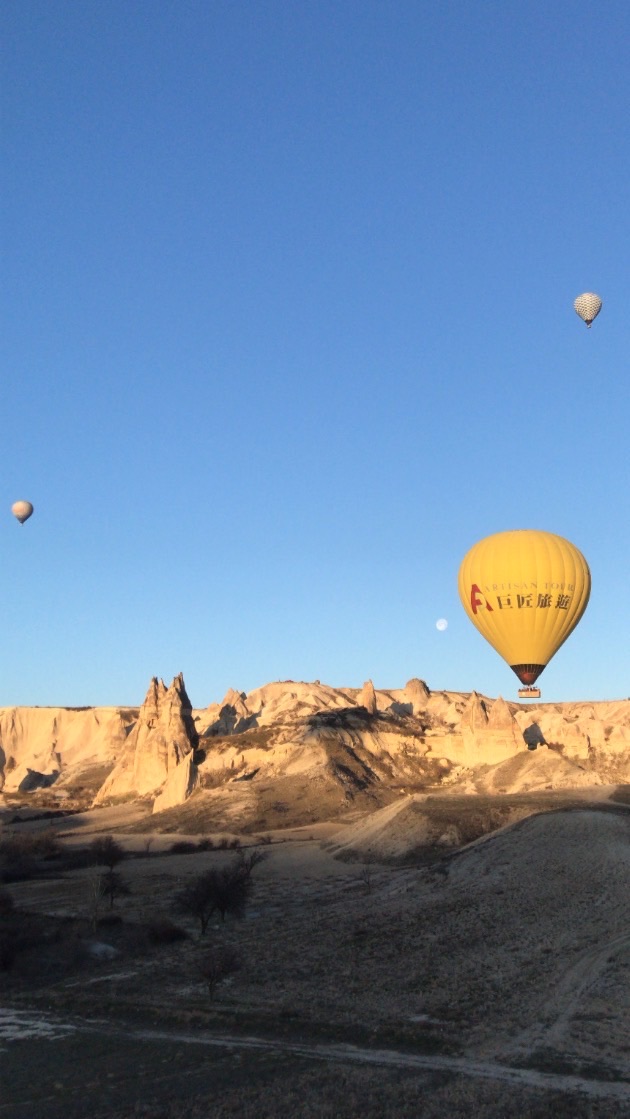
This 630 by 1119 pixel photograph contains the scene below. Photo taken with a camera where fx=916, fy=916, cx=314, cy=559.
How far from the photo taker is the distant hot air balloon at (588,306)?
177 ft

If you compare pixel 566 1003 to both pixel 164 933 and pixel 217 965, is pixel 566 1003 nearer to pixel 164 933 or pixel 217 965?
pixel 217 965

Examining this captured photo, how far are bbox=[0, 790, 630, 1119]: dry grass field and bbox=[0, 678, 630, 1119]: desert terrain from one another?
82 millimetres

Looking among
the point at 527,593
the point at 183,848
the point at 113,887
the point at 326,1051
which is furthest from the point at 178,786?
the point at 326,1051

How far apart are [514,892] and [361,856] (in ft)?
64.0

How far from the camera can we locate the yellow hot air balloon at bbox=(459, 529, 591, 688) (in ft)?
174

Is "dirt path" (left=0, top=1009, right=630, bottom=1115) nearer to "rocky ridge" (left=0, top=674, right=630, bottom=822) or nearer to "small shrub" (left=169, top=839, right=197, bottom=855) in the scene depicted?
"small shrub" (left=169, top=839, right=197, bottom=855)

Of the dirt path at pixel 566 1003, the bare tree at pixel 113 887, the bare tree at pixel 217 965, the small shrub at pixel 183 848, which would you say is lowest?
the dirt path at pixel 566 1003

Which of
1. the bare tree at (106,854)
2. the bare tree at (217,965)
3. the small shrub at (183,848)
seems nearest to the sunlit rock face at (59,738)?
the small shrub at (183,848)

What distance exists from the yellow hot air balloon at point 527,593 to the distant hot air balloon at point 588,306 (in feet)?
42.6

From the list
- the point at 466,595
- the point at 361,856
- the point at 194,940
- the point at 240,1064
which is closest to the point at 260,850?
the point at 361,856

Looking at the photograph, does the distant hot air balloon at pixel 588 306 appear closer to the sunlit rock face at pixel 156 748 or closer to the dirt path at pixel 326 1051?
the dirt path at pixel 326 1051

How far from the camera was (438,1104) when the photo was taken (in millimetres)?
16844

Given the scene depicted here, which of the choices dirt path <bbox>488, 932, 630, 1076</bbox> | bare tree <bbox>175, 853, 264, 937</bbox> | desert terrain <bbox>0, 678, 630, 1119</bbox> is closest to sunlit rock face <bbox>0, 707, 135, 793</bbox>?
desert terrain <bbox>0, 678, 630, 1119</bbox>

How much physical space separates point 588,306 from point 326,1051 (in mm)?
45401
